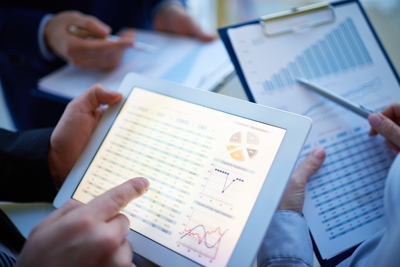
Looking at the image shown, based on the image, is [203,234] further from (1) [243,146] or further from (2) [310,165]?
(2) [310,165]

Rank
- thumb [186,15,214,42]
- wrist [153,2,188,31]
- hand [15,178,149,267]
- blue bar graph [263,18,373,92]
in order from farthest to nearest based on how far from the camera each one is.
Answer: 1. wrist [153,2,188,31]
2. thumb [186,15,214,42]
3. blue bar graph [263,18,373,92]
4. hand [15,178,149,267]

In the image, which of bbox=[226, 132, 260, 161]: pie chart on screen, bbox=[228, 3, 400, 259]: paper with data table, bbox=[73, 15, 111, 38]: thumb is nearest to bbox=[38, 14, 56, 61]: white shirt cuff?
bbox=[73, 15, 111, 38]: thumb

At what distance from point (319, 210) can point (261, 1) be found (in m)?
1.46

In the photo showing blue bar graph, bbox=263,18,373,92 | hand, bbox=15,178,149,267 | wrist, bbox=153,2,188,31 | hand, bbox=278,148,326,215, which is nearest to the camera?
hand, bbox=15,178,149,267

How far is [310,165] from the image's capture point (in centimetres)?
52

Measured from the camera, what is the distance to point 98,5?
3.18 feet

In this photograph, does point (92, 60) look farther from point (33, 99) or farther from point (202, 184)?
point (202, 184)

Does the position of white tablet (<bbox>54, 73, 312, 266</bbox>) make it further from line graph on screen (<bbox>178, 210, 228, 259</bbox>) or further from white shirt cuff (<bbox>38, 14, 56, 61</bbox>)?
white shirt cuff (<bbox>38, 14, 56, 61</bbox>)

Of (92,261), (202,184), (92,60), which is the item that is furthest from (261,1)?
(92,261)

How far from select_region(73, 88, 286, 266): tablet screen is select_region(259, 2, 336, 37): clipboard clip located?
1.14 ft

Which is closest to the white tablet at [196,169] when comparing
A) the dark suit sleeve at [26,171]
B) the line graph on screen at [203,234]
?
the line graph on screen at [203,234]

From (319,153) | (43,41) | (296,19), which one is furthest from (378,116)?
(43,41)

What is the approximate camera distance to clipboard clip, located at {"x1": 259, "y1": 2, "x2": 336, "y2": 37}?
2.07ft

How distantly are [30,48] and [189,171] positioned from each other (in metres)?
0.83
